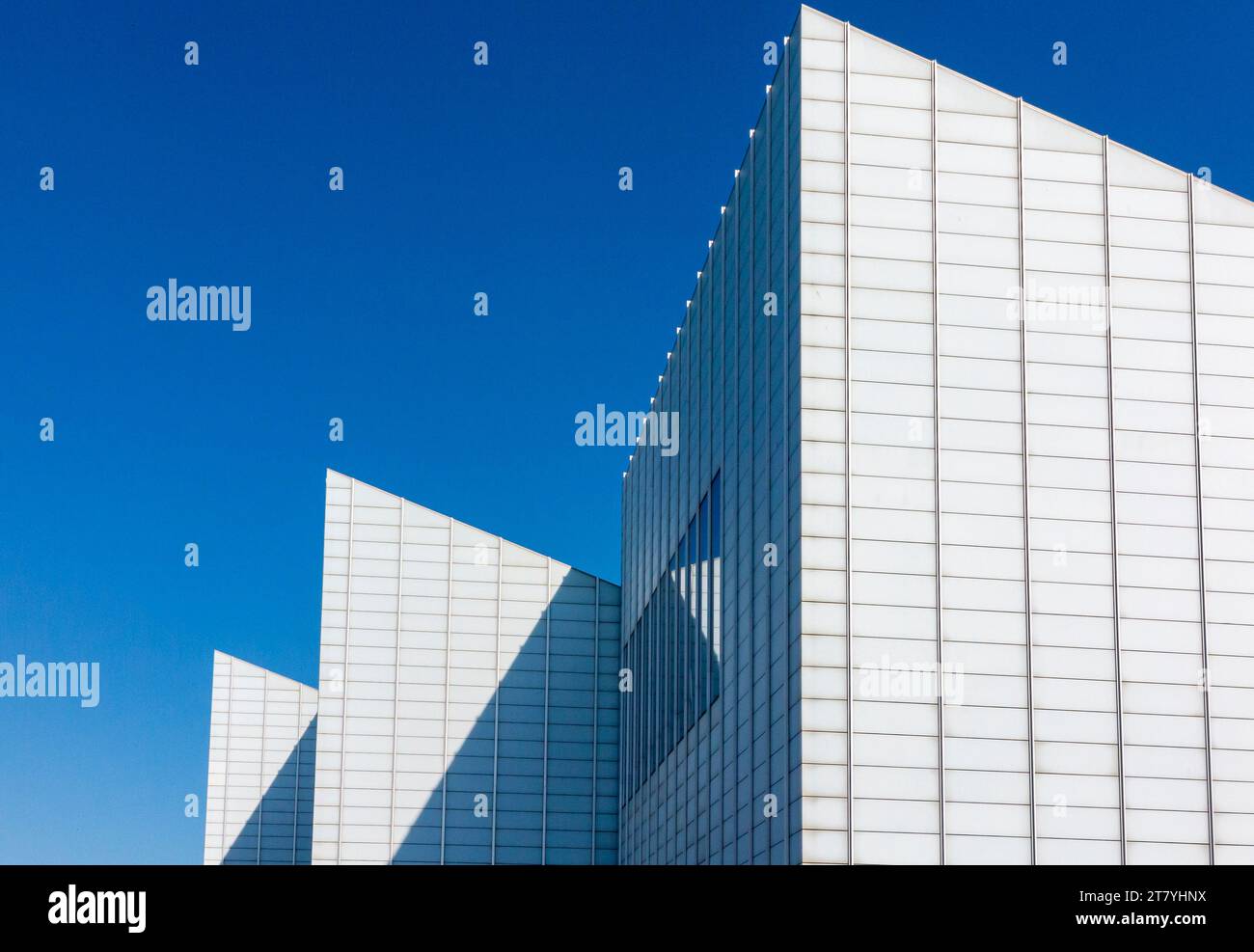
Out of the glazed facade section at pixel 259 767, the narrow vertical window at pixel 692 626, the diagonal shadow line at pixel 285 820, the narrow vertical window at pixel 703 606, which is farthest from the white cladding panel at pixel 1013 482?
the glazed facade section at pixel 259 767

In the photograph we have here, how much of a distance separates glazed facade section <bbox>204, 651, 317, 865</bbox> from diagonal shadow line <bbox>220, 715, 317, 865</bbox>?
52 mm

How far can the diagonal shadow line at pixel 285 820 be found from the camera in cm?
8269

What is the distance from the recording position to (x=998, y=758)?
29156mm

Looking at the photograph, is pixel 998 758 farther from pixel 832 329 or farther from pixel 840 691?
pixel 832 329

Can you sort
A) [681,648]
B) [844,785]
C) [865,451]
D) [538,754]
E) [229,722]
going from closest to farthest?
[844,785], [865,451], [681,648], [538,754], [229,722]

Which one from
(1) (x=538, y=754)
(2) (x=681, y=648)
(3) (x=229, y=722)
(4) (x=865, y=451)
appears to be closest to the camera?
(4) (x=865, y=451)

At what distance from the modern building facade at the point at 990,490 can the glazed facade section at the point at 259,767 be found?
54329mm

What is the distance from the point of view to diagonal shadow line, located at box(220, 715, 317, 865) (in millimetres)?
82688

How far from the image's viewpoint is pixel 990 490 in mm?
30672

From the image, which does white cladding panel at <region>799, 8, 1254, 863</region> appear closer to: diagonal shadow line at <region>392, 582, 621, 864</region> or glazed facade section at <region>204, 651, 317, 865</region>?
diagonal shadow line at <region>392, 582, 621, 864</region>

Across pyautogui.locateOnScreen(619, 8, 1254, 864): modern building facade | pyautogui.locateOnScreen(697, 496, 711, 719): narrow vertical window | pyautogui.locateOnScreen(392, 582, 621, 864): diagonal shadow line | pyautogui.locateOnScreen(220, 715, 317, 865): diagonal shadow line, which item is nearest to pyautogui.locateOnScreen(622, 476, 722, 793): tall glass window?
pyautogui.locateOnScreen(697, 496, 711, 719): narrow vertical window

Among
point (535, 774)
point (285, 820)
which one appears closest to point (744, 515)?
point (535, 774)
